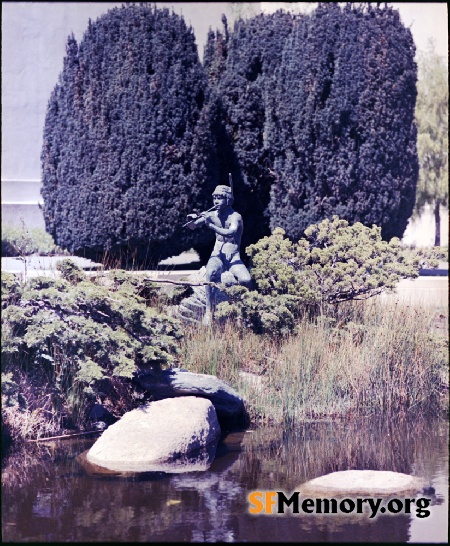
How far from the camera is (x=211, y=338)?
28.3ft

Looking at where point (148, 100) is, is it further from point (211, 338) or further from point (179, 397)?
point (179, 397)

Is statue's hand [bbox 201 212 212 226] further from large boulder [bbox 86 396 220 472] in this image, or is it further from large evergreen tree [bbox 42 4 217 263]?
large boulder [bbox 86 396 220 472]

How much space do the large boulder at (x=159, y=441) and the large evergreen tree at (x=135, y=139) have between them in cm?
523

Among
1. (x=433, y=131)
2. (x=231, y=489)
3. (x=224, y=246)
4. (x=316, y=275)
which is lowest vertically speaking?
(x=231, y=489)

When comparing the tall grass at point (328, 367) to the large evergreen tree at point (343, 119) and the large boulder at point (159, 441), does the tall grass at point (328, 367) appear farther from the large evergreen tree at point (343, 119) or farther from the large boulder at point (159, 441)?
the large evergreen tree at point (343, 119)

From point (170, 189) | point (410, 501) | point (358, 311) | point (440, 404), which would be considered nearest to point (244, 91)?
point (170, 189)

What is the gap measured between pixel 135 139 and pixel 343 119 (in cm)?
321

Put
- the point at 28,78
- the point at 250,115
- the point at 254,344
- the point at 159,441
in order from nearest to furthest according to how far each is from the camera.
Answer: the point at 159,441, the point at 254,344, the point at 250,115, the point at 28,78

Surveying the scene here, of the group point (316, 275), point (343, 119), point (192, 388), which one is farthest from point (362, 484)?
point (343, 119)

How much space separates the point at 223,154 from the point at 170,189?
153 centimetres

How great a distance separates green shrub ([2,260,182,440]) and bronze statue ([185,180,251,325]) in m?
1.72

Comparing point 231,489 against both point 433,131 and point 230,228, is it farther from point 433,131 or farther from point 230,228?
point 433,131

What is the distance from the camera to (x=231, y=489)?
5781 millimetres

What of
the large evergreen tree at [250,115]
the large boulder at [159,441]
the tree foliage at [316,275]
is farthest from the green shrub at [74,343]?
the large evergreen tree at [250,115]
